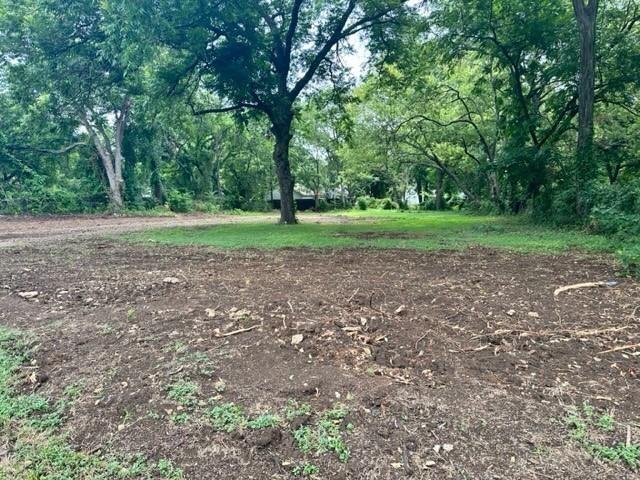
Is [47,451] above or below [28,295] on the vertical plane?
below

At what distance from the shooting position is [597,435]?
161cm

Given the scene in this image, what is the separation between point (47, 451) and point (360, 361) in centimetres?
164

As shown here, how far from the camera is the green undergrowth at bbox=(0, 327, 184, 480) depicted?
1.49 metres

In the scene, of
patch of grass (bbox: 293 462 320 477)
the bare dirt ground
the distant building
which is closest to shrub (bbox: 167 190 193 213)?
the bare dirt ground

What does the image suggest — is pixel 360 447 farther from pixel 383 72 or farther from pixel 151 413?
Result: pixel 383 72

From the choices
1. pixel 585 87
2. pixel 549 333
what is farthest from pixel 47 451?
pixel 585 87

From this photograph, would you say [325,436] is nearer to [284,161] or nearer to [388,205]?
[284,161]

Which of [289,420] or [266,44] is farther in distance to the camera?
[266,44]

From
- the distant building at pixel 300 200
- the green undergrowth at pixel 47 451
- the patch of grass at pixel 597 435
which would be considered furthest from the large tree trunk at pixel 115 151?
the patch of grass at pixel 597 435

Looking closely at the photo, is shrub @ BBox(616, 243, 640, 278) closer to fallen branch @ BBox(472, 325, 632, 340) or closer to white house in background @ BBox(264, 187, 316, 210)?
fallen branch @ BBox(472, 325, 632, 340)

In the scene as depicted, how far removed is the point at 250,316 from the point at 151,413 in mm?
1247

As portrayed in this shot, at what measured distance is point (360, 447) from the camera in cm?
160

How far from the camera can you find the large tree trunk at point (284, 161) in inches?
495

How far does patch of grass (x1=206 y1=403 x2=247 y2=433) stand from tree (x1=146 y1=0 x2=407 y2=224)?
781 centimetres
